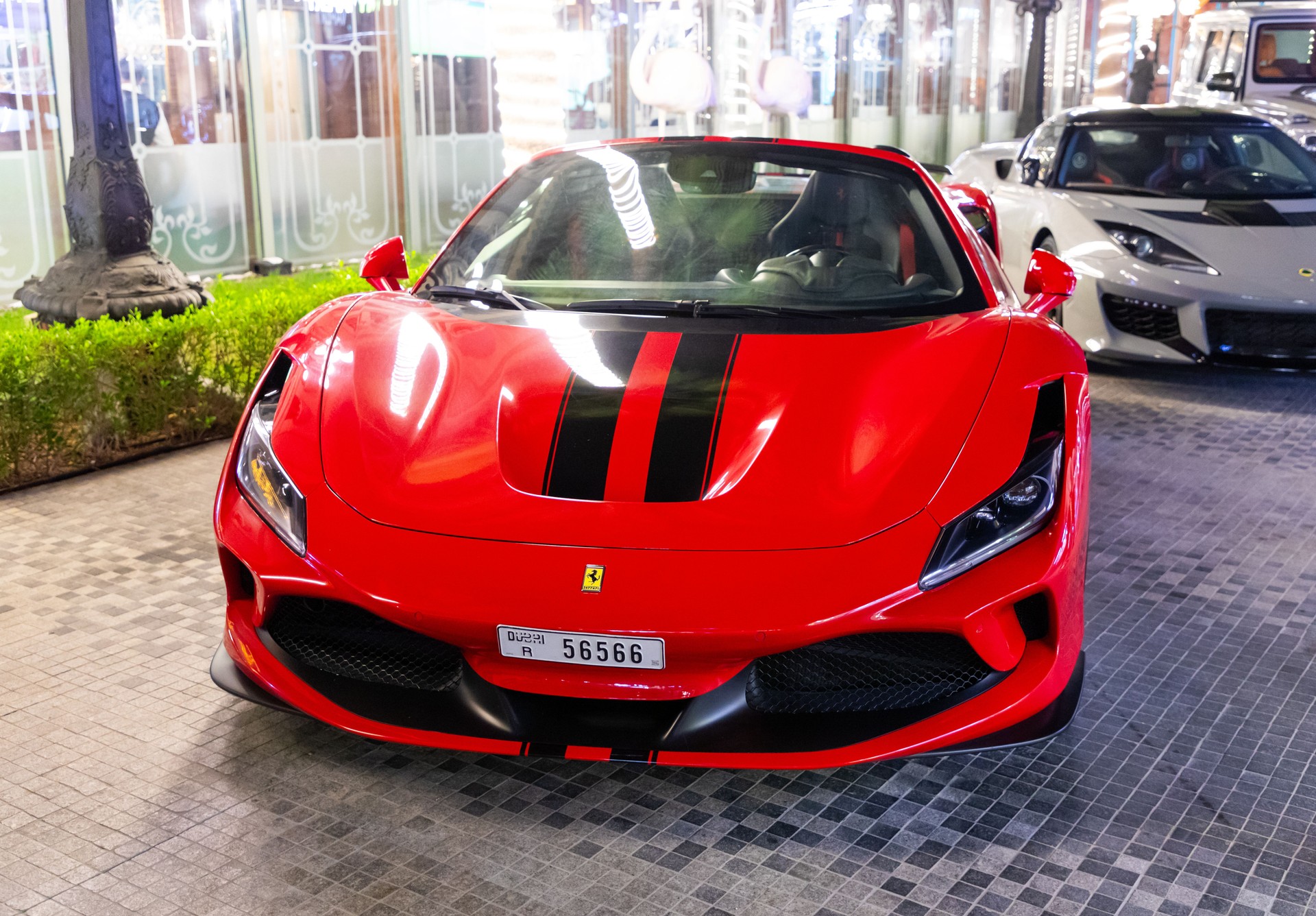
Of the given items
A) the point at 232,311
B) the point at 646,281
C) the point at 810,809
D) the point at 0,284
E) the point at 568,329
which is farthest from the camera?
the point at 0,284

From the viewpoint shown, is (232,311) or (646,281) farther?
(232,311)

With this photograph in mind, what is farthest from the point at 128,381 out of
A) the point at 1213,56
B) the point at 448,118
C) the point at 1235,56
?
the point at 1213,56

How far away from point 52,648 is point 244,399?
7.68 ft

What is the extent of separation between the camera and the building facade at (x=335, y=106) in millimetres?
7773

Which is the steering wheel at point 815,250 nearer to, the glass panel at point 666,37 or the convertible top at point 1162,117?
the convertible top at point 1162,117

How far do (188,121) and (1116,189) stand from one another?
6.00 meters

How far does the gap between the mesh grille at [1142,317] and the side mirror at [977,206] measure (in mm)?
773

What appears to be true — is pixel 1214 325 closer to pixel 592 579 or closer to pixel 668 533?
pixel 668 533

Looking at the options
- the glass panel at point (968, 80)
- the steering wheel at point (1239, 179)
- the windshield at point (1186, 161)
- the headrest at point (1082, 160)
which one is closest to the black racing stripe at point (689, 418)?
the windshield at point (1186, 161)

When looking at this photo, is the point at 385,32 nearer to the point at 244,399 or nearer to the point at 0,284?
the point at 0,284

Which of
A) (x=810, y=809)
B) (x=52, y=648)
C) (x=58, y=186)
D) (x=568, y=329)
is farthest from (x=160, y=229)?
(x=810, y=809)

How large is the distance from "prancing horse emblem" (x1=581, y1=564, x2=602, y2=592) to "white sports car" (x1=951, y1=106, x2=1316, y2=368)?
4.48 metres

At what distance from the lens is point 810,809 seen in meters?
2.51

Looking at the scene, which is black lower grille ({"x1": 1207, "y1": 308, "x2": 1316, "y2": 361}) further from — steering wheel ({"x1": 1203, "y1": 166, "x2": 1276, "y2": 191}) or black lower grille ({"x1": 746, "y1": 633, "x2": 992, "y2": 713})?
black lower grille ({"x1": 746, "y1": 633, "x2": 992, "y2": 713})
